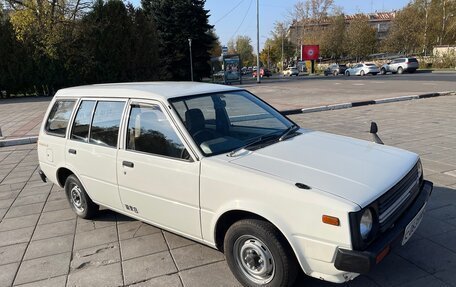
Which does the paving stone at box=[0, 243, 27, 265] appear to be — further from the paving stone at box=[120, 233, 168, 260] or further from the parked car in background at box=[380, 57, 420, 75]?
the parked car in background at box=[380, 57, 420, 75]

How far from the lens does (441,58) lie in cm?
4350

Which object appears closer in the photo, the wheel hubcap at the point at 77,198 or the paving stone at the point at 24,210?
the wheel hubcap at the point at 77,198

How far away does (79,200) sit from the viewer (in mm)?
4727

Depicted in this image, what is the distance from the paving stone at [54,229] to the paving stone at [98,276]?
106 centimetres

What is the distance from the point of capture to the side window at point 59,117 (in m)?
4.64

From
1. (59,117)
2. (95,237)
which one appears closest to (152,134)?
(95,237)

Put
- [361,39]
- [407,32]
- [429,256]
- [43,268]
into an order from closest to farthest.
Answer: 1. [429,256]
2. [43,268]
3. [407,32]
4. [361,39]

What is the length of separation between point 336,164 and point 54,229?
3473 millimetres

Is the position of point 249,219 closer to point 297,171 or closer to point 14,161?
point 297,171

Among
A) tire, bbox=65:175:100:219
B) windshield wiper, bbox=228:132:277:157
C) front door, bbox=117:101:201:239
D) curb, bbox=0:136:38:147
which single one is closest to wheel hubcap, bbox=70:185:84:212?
tire, bbox=65:175:100:219

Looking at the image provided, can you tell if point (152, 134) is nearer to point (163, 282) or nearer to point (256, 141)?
point (256, 141)

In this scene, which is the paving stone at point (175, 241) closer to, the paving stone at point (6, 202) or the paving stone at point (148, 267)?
the paving stone at point (148, 267)

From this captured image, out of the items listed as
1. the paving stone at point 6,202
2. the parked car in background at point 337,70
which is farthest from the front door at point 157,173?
the parked car in background at point 337,70

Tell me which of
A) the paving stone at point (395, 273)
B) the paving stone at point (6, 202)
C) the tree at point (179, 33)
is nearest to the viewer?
the paving stone at point (395, 273)
